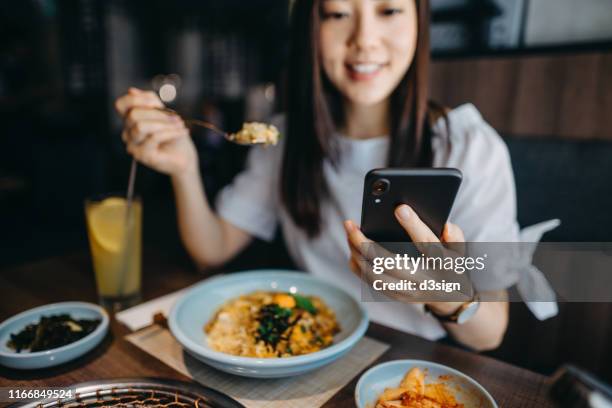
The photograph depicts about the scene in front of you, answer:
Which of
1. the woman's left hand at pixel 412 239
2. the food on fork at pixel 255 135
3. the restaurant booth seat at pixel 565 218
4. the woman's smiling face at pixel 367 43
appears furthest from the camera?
the restaurant booth seat at pixel 565 218

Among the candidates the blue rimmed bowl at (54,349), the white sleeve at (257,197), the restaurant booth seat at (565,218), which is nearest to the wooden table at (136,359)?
the blue rimmed bowl at (54,349)

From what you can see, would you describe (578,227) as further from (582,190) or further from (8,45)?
(8,45)

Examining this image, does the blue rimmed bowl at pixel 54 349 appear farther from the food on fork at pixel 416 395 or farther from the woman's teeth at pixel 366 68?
the woman's teeth at pixel 366 68

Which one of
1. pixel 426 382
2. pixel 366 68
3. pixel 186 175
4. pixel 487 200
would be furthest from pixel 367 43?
pixel 426 382

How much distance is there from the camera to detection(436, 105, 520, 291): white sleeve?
1301 millimetres

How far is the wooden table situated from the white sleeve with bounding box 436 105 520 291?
1.31 ft

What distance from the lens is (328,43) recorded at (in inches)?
53.1

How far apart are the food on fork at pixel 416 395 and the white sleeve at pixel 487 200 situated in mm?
604

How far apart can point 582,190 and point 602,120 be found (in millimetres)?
318

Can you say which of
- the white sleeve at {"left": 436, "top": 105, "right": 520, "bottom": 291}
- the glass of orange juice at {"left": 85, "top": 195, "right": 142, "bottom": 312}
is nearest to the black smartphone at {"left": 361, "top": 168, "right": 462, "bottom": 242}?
the white sleeve at {"left": 436, "top": 105, "right": 520, "bottom": 291}

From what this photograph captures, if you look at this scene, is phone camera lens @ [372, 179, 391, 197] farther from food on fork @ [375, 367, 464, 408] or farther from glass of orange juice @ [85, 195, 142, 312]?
glass of orange juice @ [85, 195, 142, 312]

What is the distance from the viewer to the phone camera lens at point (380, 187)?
0.80m

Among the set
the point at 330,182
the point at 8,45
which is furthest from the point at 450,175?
the point at 8,45

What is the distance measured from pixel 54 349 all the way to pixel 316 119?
108 centimetres
